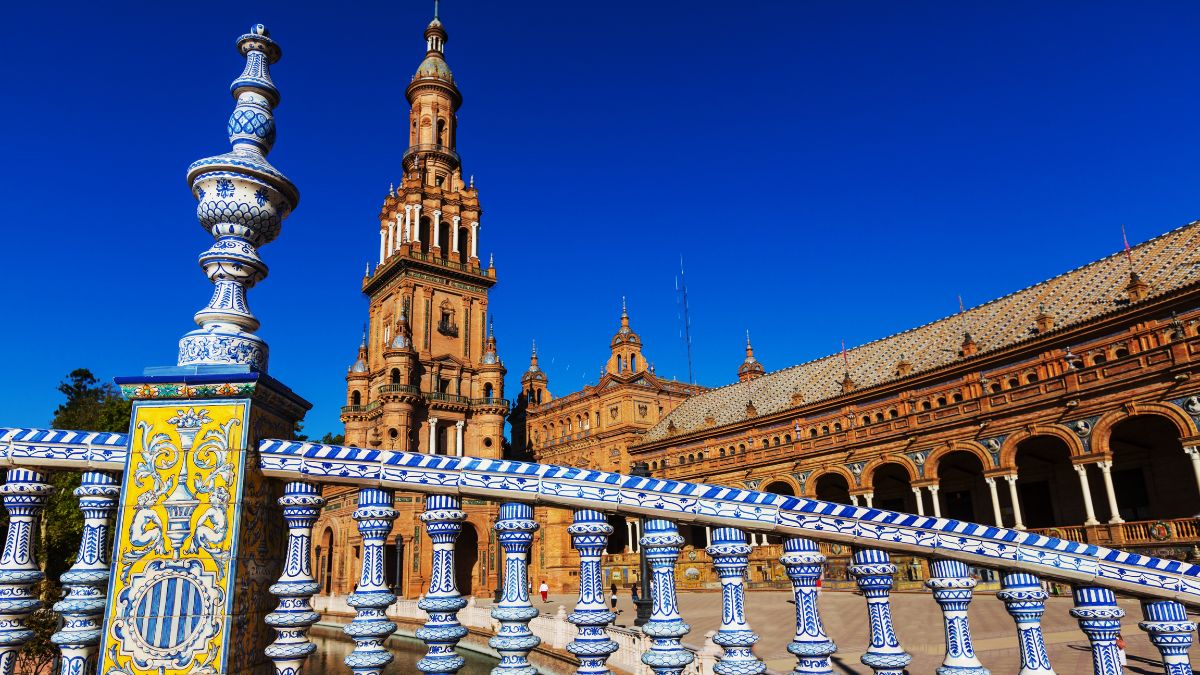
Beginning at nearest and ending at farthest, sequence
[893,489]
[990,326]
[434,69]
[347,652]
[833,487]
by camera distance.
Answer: [347,652] → [990,326] → [893,489] → [833,487] → [434,69]

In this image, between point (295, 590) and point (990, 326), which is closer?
point (295, 590)

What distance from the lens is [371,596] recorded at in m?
2.97

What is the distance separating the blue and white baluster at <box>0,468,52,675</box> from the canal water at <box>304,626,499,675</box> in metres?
14.4

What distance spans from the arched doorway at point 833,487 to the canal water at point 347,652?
60.0ft

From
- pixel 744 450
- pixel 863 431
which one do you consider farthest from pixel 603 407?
pixel 863 431

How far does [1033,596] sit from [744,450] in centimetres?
3404

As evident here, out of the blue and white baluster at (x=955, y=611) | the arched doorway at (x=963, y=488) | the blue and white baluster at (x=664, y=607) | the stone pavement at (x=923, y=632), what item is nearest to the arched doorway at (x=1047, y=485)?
the arched doorway at (x=963, y=488)

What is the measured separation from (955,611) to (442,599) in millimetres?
2108

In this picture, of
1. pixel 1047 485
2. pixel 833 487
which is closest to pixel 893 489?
pixel 833 487

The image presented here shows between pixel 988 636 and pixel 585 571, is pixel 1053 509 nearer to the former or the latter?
pixel 988 636

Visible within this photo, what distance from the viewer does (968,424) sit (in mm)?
26109

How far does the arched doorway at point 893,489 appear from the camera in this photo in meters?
31.4

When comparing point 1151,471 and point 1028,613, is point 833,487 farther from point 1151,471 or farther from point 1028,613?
point 1028,613

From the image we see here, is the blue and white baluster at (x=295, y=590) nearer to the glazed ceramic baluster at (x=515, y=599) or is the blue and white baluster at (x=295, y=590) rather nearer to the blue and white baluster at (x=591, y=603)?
the glazed ceramic baluster at (x=515, y=599)
